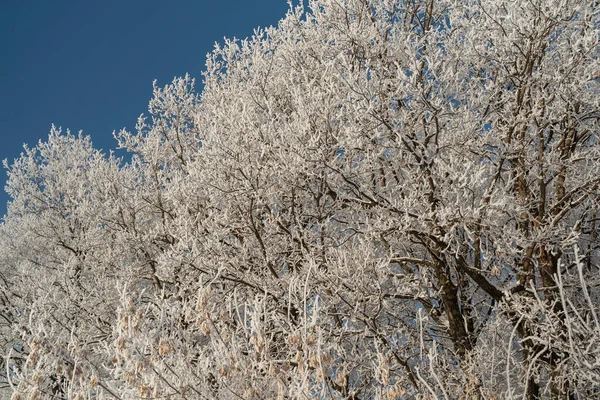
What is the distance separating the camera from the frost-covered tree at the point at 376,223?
426 cm

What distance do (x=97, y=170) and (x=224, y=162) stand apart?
18.2 feet

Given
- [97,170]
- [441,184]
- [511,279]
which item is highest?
[97,170]

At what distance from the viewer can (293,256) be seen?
28.1ft

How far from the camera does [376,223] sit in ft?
21.9

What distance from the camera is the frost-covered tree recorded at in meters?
4.26

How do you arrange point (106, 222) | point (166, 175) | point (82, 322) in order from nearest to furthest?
point (82, 322), point (106, 222), point (166, 175)

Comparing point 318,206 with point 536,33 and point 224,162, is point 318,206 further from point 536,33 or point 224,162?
point 536,33

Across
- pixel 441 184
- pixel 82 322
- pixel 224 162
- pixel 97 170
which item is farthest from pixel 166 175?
Answer: pixel 441 184

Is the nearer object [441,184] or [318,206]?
[441,184]

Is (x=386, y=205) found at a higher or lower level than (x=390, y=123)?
lower

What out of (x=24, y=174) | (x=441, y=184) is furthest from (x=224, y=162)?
(x=24, y=174)

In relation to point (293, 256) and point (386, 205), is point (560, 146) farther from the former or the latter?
point (293, 256)

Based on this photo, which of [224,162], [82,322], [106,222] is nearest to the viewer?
[224,162]

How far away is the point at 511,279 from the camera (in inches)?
340
